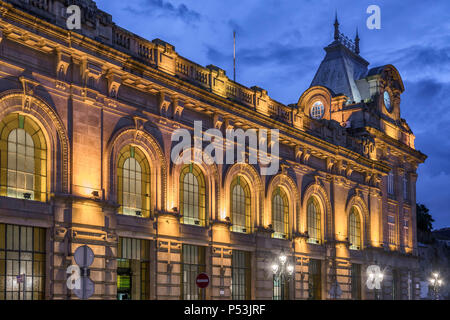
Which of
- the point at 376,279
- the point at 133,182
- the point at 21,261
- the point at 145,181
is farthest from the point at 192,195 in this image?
the point at 376,279

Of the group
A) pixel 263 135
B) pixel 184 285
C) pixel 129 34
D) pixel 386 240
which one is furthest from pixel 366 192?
pixel 129 34

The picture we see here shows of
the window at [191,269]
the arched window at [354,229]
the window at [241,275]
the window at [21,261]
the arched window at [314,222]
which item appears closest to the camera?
the window at [21,261]

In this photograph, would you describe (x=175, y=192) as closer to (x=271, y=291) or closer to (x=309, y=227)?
(x=271, y=291)

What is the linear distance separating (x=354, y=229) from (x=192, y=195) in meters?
20.6

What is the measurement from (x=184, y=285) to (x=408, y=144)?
37.0 m

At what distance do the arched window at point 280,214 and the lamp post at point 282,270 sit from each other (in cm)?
179

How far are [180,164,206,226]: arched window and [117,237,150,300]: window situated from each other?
338cm

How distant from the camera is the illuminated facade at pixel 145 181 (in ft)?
86.9

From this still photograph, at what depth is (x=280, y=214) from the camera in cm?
4275

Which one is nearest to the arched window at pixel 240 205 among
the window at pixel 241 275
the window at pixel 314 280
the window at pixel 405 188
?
the window at pixel 241 275

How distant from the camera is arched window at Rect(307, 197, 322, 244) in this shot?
46.1 metres

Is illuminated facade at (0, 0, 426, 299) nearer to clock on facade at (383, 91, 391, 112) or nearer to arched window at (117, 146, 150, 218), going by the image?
arched window at (117, 146, 150, 218)

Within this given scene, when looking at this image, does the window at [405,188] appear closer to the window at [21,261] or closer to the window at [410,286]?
the window at [410,286]
